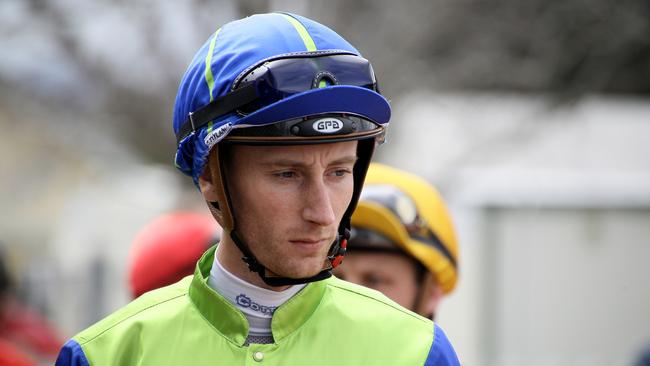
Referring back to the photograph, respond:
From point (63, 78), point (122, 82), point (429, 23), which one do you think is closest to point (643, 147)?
point (429, 23)

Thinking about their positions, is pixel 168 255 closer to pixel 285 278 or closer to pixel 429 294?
pixel 429 294

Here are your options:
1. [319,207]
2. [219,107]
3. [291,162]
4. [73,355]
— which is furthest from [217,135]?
[73,355]

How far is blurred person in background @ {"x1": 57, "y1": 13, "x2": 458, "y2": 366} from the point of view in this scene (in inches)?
118

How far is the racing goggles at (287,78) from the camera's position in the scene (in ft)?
9.85

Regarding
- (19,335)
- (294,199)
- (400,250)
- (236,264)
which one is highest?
(294,199)

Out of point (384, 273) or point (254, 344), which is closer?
point (254, 344)

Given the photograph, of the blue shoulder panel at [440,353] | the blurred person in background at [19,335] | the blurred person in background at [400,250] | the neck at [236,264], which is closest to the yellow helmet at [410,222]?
the blurred person in background at [400,250]

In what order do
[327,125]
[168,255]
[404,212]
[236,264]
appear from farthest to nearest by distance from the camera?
1. [168,255]
2. [404,212]
3. [236,264]
4. [327,125]

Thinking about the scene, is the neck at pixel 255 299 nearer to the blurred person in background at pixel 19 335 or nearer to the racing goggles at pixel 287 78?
the racing goggles at pixel 287 78

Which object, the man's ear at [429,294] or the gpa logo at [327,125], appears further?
the man's ear at [429,294]

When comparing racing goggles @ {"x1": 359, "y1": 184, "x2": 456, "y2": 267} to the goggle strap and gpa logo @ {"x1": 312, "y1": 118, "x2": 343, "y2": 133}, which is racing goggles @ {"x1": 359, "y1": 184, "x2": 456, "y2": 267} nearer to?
the goggle strap

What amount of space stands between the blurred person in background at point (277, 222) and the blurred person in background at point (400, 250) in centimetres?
139

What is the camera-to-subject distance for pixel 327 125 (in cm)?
298

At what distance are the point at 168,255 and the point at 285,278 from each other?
2.37 metres
